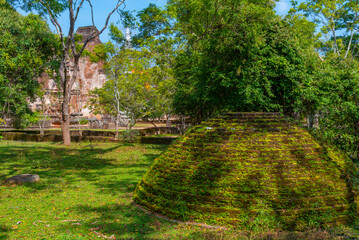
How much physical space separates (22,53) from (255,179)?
20964mm

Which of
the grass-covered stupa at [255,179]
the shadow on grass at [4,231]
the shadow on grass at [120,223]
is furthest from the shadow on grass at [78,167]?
the shadow on grass at [4,231]

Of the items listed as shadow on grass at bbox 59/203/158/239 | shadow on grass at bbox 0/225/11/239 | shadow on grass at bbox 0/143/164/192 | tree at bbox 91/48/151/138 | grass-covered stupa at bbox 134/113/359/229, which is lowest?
shadow on grass at bbox 0/143/164/192

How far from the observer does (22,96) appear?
2234cm

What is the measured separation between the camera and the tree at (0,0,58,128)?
20.9m

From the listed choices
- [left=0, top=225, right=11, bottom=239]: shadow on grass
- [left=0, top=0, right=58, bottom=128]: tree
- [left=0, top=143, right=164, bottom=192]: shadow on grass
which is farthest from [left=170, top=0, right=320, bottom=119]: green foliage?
[left=0, top=0, right=58, bottom=128]: tree

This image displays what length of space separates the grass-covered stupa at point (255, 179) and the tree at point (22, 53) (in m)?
17.1

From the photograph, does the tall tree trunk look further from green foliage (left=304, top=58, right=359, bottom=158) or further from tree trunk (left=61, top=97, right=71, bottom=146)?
green foliage (left=304, top=58, right=359, bottom=158)

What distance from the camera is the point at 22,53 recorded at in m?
21.8

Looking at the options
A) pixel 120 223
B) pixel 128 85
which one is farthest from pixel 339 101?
pixel 128 85

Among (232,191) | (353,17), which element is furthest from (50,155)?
(353,17)

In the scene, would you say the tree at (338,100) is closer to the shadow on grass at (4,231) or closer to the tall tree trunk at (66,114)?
the shadow on grass at (4,231)

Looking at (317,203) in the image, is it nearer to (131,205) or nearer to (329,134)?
(131,205)

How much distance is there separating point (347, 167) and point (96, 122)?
39.8m

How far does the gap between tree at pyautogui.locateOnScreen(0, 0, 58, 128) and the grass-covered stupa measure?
17148 millimetres
